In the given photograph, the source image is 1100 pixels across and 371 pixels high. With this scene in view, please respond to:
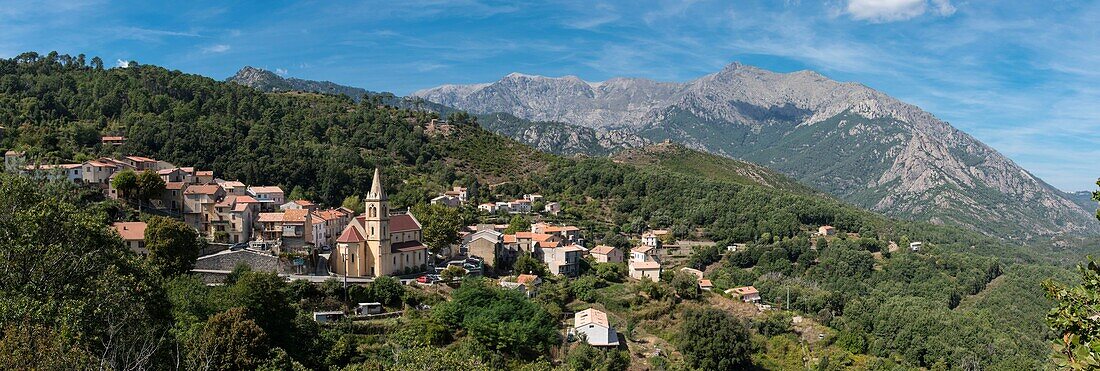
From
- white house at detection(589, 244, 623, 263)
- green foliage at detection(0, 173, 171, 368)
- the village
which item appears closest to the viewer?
green foliage at detection(0, 173, 171, 368)

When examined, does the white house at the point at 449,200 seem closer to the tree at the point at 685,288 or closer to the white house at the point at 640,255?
the white house at the point at 640,255

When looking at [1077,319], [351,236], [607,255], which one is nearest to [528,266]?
[351,236]

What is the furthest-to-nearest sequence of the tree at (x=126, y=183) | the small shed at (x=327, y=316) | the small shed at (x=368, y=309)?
the tree at (x=126, y=183)
the small shed at (x=368, y=309)
the small shed at (x=327, y=316)

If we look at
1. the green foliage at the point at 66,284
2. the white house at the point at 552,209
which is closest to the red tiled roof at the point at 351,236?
the green foliage at the point at 66,284

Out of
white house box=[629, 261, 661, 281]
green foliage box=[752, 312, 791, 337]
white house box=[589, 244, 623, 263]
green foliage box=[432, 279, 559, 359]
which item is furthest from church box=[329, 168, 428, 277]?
green foliage box=[752, 312, 791, 337]

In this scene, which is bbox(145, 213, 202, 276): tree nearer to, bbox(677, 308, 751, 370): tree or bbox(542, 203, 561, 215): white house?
bbox(677, 308, 751, 370): tree

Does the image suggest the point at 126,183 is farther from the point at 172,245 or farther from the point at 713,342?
the point at 713,342
